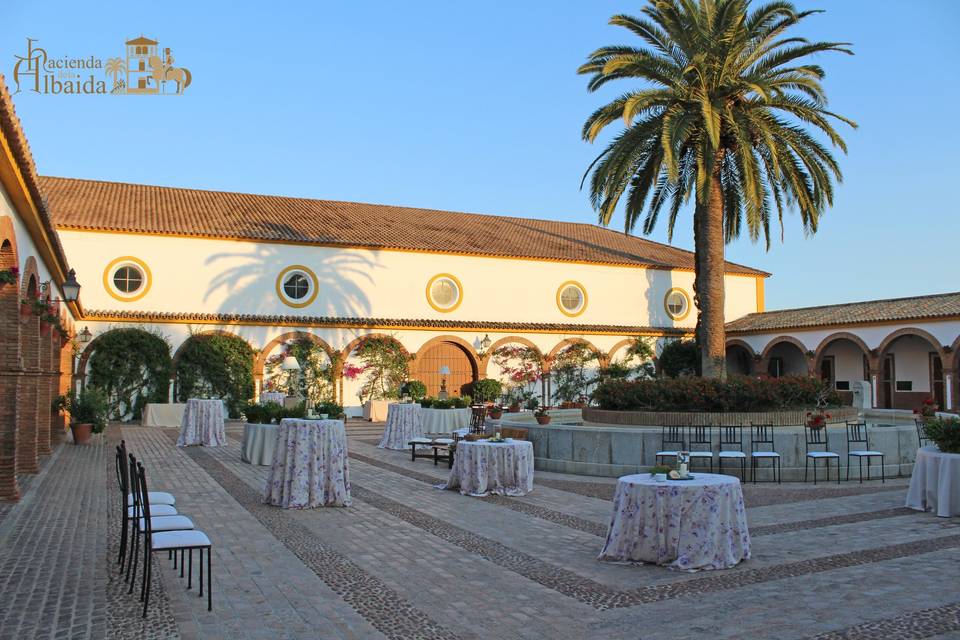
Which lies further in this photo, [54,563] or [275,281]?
[275,281]

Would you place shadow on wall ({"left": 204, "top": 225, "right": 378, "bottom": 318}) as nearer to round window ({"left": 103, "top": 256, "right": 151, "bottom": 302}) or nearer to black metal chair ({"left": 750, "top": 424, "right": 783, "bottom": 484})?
round window ({"left": 103, "top": 256, "right": 151, "bottom": 302})

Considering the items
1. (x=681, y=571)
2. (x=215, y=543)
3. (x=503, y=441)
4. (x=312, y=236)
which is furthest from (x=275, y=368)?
(x=681, y=571)

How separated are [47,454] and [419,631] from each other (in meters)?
12.8

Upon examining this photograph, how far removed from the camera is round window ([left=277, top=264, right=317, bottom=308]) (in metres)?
28.0

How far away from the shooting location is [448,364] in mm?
30312

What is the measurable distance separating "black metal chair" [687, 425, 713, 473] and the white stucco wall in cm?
1815

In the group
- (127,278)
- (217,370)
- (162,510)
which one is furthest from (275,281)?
(162,510)

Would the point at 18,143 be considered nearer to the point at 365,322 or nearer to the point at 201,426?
the point at 201,426

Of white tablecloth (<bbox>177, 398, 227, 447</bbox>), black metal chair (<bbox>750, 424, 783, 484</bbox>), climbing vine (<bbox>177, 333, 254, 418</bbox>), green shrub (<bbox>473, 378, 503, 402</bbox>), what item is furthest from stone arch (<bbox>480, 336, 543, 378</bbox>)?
black metal chair (<bbox>750, 424, 783, 484</bbox>)

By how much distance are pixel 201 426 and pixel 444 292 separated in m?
14.2

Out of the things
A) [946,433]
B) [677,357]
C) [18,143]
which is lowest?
[946,433]

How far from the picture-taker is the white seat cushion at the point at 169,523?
19.6 feet

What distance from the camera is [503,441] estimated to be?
38.1 feet

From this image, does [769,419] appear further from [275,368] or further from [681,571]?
[275,368]
